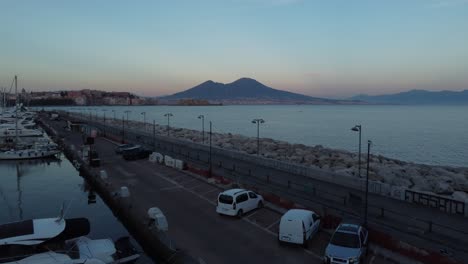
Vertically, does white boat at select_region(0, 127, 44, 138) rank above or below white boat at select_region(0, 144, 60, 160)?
above

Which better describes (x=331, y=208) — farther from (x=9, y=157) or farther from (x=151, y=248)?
(x=9, y=157)

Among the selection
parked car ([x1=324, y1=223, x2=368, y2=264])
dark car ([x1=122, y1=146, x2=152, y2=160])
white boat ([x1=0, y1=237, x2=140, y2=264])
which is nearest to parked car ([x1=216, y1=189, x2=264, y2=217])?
white boat ([x1=0, y1=237, x2=140, y2=264])

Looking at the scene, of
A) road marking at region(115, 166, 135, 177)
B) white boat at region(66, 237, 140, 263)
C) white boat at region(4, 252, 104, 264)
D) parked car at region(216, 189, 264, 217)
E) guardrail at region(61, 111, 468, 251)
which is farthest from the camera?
road marking at region(115, 166, 135, 177)

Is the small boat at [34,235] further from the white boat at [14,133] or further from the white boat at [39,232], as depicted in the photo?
the white boat at [14,133]

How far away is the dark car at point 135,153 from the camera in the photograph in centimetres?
3947

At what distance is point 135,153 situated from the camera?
39.8 m

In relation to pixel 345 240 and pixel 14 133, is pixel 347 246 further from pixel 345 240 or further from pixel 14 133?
pixel 14 133

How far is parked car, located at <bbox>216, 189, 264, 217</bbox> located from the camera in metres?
20.0

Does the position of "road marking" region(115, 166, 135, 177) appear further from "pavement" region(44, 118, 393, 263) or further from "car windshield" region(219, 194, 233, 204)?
"car windshield" region(219, 194, 233, 204)

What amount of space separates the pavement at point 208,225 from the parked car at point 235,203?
0.35 metres

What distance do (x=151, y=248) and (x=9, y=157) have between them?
41.6m

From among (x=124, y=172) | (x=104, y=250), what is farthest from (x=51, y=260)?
(x=124, y=172)

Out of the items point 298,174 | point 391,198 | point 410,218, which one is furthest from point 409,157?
point 410,218

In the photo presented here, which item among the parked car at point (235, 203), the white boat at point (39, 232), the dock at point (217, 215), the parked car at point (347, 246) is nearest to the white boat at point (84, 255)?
the white boat at point (39, 232)
